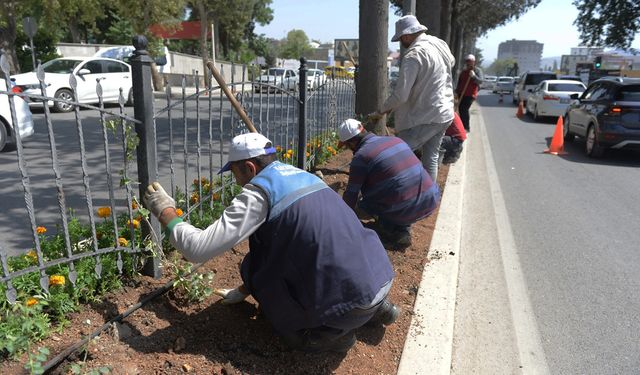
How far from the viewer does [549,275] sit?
14.0ft

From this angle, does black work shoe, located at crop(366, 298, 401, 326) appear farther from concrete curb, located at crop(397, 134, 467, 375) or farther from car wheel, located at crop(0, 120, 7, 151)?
car wheel, located at crop(0, 120, 7, 151)

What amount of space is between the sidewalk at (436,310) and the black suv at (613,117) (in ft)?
19.1

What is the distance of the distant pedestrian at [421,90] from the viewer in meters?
5.09

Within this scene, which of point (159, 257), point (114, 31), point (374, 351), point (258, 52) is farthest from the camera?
point (258, 52)

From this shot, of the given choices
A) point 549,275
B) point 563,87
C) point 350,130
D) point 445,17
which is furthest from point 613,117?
point 445,17

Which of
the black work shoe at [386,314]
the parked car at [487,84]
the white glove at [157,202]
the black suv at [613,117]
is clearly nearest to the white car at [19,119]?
the white glove at [157,202]

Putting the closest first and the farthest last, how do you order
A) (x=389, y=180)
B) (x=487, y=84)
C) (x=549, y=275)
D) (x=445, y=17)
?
(x=389, y=180)
(x=549, y=275)
(x=445, y=17)
(x=487, y=84)

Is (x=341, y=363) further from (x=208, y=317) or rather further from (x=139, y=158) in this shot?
(x=139, y=158)

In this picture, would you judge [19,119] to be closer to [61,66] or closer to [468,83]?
[61,66]

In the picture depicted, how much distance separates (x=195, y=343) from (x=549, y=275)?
3.12 m

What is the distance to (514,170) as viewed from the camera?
879 centimetres

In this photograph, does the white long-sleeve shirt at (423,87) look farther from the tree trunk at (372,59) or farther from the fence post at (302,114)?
the tree trunk at (372,59)

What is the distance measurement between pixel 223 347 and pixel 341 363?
2.10ft

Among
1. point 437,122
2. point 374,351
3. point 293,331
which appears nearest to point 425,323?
point 374,351
